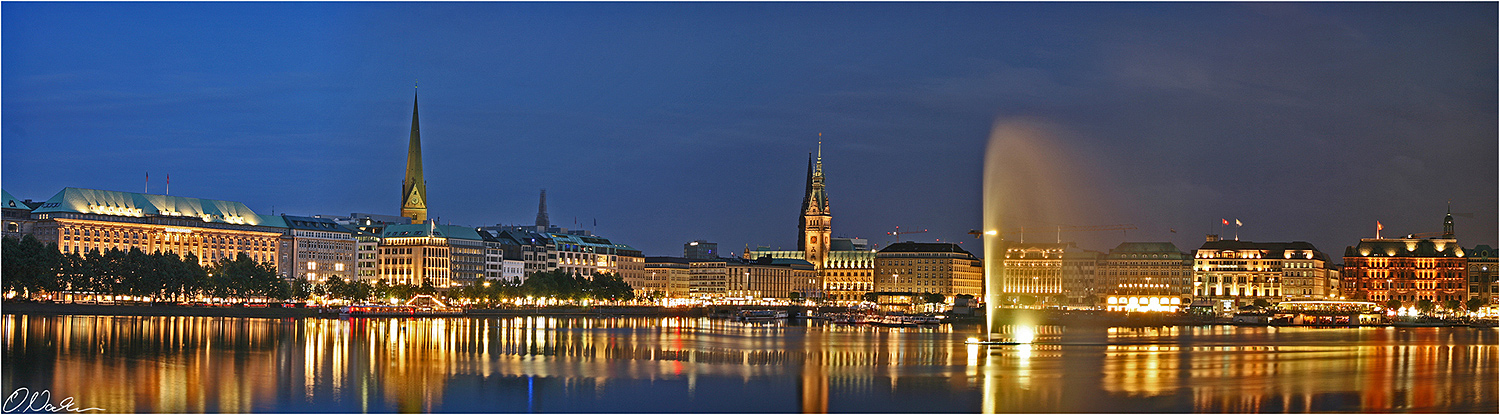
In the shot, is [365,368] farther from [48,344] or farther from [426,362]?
[48,344]

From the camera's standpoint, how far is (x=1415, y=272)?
7697 inches

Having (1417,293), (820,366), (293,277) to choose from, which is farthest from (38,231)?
(1417,293)

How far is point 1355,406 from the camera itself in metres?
51.6

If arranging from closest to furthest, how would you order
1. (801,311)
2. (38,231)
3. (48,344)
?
(48,344) < (38,231) < (801,311)

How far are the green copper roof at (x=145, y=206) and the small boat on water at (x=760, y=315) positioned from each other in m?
61.5

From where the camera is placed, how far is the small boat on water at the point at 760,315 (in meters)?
160

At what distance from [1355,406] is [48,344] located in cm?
5591

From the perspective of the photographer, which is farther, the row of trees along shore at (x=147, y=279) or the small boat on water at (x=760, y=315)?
the small boat on water at (x=760, y=315)

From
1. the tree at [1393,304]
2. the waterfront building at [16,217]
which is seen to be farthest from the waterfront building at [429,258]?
the tree at [1393,304]

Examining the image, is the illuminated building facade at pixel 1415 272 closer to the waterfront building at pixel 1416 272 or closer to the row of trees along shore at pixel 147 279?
the waterfront building at pixel 1416 272
